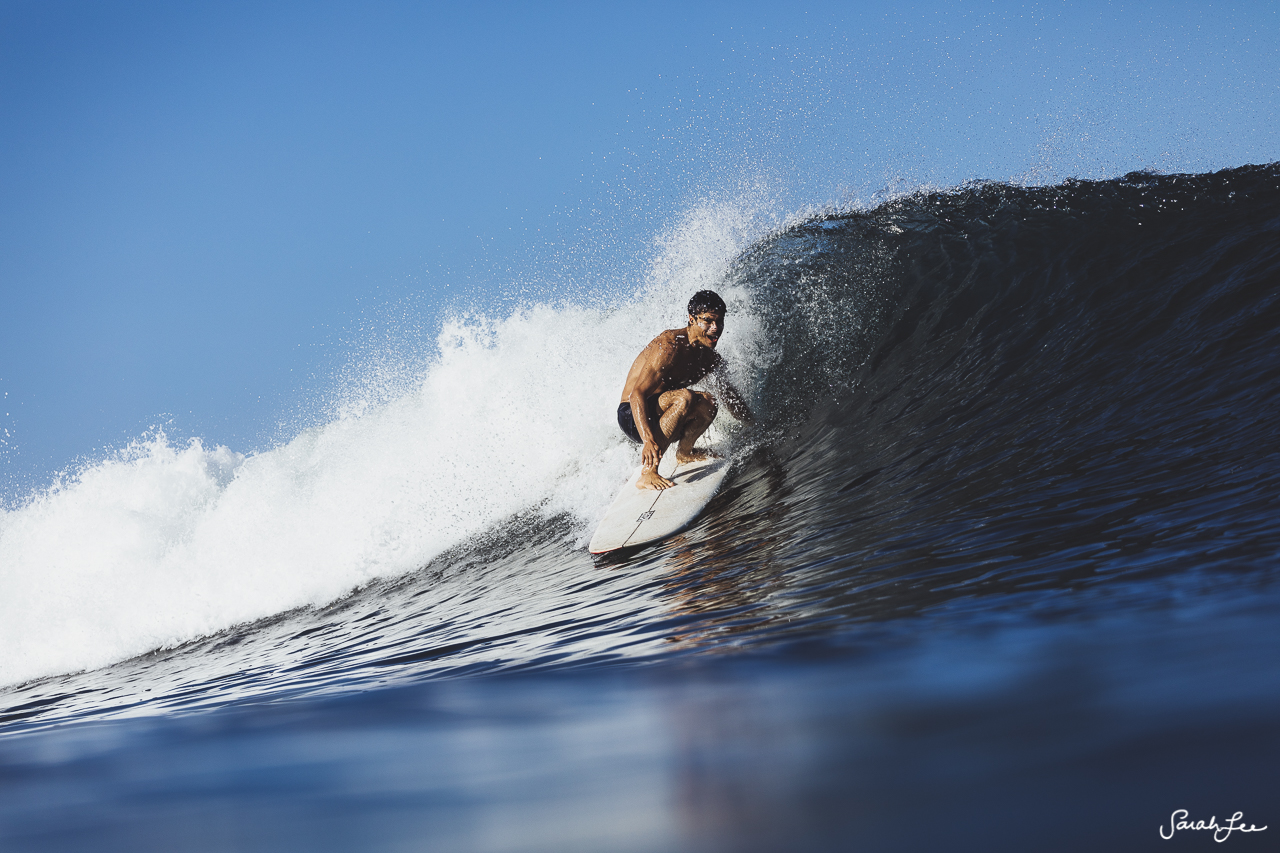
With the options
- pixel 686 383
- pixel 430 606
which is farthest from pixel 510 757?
pixel 686 383

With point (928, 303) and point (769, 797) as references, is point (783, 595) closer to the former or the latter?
point (769, 797)

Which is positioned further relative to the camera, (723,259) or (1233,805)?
(723,259)

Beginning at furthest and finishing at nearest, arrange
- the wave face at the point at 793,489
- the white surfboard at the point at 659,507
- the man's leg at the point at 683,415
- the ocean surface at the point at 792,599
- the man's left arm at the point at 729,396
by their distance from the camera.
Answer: the man's left arm at the point at 729,396 < the man's leg at the point at 683,415 < the white surfboard at the point at 659,507 < the wave face at the point at 793,489 < the ocean surface at the point at 792,599

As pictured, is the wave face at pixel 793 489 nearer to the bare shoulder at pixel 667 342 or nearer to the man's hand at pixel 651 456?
the man's hand at pixel 651 456

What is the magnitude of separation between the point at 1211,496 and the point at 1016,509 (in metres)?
0.67

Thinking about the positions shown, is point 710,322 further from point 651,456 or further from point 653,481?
point 653,481

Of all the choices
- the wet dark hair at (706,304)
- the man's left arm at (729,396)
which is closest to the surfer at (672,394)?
the wet dark hair at (706,304)

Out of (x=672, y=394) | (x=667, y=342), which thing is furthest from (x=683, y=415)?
(x=667, y=342)

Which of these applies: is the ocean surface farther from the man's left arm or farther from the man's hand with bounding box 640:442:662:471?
the man's hand with bounding box 640:442:662:471

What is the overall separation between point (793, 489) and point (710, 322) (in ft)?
4.76

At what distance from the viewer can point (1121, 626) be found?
1.78 metres

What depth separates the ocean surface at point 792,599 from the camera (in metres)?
1.20

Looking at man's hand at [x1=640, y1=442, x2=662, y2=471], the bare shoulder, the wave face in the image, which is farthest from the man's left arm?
man's hand at [x1=640, y1=442, x2=662, y2=471]

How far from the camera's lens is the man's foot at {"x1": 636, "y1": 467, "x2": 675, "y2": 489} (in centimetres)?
542
